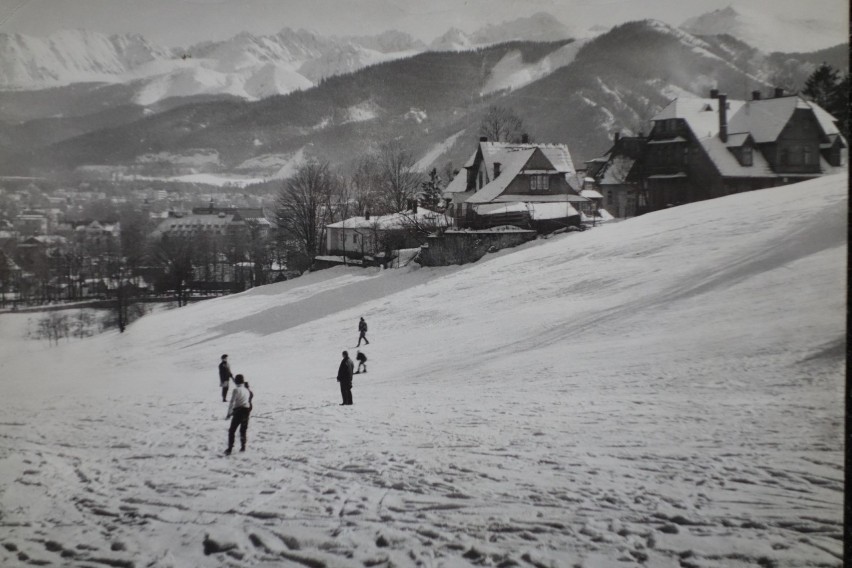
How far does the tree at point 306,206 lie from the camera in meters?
4.99

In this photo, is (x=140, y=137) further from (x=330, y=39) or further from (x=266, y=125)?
(x=330, y=39)

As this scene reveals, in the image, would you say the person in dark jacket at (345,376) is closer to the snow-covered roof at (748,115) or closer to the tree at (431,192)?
the snow-covered roof at (748,115)

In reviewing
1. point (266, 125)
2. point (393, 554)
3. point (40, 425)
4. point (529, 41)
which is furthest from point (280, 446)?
point (529, 41)

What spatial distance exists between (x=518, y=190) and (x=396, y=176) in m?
5.19

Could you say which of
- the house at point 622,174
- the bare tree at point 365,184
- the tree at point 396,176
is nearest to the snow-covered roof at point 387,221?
the bare tree at point 365,184

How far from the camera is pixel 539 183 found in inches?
633

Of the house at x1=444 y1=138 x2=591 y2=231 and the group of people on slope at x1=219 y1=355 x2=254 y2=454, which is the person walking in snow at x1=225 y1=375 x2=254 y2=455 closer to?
the group of people on slope at x1=219 y1=355 x2=254 y2=454

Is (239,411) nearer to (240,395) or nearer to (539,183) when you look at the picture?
(240,395)

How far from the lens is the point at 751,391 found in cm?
342

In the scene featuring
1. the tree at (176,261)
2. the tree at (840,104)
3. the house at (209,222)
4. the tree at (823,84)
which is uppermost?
the tree at (823,84)

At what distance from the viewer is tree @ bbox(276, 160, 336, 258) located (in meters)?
4.99

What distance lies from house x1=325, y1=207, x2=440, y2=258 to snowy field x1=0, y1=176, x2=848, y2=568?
73 centimetres

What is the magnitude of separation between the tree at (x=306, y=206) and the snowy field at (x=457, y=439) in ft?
1.40

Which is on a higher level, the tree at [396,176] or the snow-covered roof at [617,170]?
the tree at [396,176]
